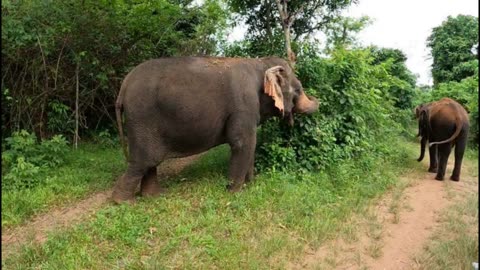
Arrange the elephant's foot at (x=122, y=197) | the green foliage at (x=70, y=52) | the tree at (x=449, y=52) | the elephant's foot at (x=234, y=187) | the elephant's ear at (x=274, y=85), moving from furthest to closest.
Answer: the tree at (x=449, y=52) < the green foliage at (x=70, y=52) < the elephant's ear at (x=274, y=85) < the elephant's foot at (x=234, y=187) < the elephant's foot at (x=122, y=197)

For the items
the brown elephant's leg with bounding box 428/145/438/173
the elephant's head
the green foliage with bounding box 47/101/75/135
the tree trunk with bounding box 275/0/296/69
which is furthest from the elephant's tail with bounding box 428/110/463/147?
the green foliage with bounding box 47/101/75/135

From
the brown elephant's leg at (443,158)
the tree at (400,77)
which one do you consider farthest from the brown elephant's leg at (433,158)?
the tree at (400,77)

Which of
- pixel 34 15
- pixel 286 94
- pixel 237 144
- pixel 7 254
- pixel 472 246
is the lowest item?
pixel 7 254

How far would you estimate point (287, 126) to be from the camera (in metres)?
7.34

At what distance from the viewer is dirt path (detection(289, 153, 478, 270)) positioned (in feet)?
15.0

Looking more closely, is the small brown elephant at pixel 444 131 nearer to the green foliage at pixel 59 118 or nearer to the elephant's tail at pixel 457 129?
the elephant's tail at pixel 457 129

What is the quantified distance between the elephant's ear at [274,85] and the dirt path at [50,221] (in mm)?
2678

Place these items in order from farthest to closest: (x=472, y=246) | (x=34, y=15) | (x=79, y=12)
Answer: (x=79, y=12) → (x=34, y=15) → (x=472, y=246)

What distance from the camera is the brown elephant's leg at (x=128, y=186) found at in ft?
18.5

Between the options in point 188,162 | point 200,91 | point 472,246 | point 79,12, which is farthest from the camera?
point 188,162

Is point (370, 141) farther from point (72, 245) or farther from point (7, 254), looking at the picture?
point (7, 254)

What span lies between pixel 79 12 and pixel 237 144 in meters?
3.54

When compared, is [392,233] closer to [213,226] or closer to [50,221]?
[213,226]

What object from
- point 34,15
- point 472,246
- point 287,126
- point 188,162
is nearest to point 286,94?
point 287,126
